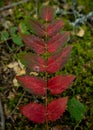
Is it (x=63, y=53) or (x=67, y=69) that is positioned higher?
(x=63, y=53)

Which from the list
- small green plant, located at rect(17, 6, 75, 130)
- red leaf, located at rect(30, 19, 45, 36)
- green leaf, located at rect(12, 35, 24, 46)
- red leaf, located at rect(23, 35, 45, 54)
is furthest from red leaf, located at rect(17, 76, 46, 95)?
green leaf, located at rect(12, 35, 24, 46)

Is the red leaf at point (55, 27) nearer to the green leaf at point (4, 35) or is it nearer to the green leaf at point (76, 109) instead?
the green leaf at point (76, 109)

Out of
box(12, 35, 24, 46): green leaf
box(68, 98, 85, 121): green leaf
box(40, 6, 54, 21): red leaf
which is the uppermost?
box(40, 6, 54, 21): red leaf

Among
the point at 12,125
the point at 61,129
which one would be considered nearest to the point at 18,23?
the point at 12,125

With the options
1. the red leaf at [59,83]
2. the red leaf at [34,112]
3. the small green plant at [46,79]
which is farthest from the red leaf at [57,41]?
the red leaf at [34,112]

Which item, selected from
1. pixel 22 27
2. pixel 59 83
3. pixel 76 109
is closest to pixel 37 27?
pixel 59 83

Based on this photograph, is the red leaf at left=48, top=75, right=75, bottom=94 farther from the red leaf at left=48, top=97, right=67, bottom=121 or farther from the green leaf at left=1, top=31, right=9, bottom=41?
the green leaf at left=1, top=31, right=9, bottom=41

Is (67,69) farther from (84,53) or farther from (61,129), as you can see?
(61,129)
